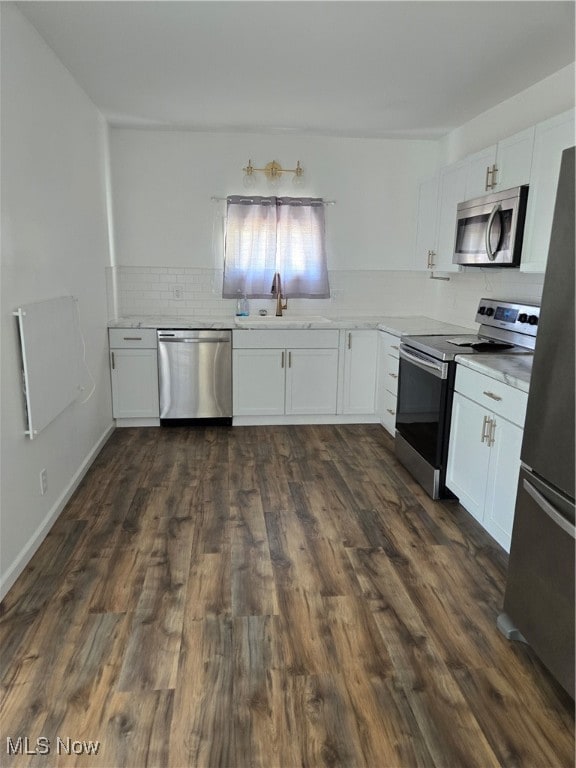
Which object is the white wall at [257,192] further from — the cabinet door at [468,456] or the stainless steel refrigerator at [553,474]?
the stainless steel refrigerator at [553,474]

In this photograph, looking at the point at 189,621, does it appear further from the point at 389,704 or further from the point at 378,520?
the point at 378,520

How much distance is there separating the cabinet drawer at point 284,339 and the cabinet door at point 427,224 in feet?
3.35

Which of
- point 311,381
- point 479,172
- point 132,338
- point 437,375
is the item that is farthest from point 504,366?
point 132,338

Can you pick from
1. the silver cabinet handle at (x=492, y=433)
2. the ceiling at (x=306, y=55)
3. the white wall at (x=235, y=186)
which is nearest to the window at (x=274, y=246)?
the white wall at (x=235, y=186)

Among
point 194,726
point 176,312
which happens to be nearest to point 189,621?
point 194,726

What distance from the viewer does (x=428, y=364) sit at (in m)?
3.34

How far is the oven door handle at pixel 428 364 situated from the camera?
124 inches

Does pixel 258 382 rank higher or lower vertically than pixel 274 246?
lower

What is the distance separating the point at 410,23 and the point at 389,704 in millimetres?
2915

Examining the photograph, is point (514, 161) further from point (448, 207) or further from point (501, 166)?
point (448, 207)

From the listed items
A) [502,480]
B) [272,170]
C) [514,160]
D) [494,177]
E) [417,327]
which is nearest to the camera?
[502,480]

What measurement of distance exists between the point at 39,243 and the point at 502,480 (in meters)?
2.61

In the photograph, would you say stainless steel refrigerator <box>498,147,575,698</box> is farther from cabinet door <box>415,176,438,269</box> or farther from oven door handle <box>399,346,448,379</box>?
cabinet door <box>415,176,438,269</box>

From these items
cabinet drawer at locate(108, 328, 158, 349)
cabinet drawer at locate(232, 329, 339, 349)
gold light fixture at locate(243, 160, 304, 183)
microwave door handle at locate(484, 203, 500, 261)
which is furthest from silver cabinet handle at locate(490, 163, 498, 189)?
cabinet drawer at locate(108, 328, 158, 349)
